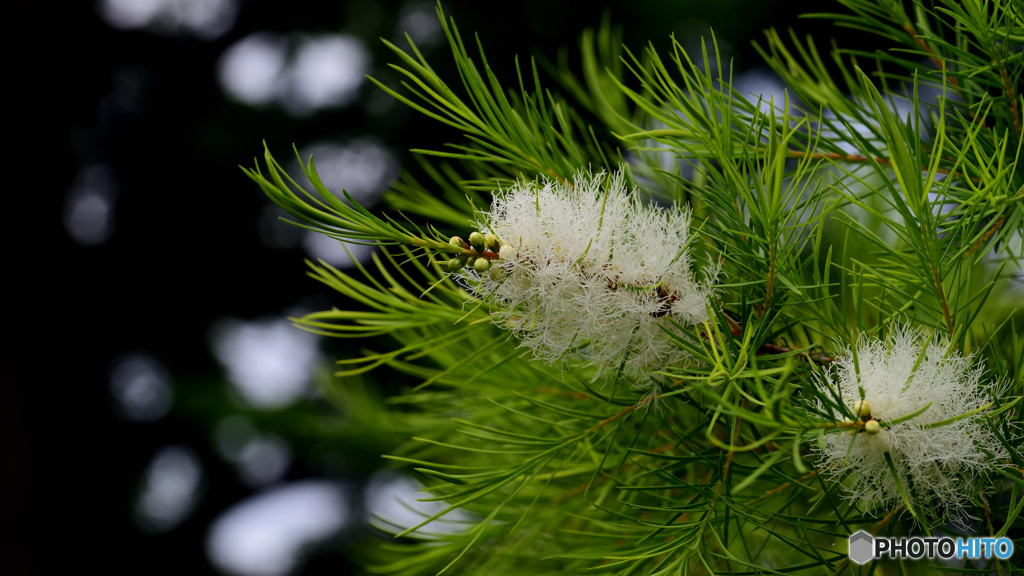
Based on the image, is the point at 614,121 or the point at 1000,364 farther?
the point at 614,121

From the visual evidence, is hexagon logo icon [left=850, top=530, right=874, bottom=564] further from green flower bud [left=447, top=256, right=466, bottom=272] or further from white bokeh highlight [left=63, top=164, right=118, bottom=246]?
white bokeh highlight [left=63, top=164, right=118, bottom=246]

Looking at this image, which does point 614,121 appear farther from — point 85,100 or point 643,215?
point 85,100

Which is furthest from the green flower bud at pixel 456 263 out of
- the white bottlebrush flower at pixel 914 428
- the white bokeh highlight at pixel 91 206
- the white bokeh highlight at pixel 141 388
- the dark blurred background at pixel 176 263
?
the white bokeh highlight at pixel 91 206

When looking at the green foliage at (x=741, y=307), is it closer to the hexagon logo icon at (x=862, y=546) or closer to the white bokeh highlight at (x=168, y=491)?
the hexagon logo icon at (x=862, y=546)

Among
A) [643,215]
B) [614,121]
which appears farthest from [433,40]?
[643,215]

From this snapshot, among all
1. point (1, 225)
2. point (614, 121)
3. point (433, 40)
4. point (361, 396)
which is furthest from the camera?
point (1, 225)

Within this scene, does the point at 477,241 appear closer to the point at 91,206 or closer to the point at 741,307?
the point at 741,307

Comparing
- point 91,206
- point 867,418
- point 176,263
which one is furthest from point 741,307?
point 91,206
